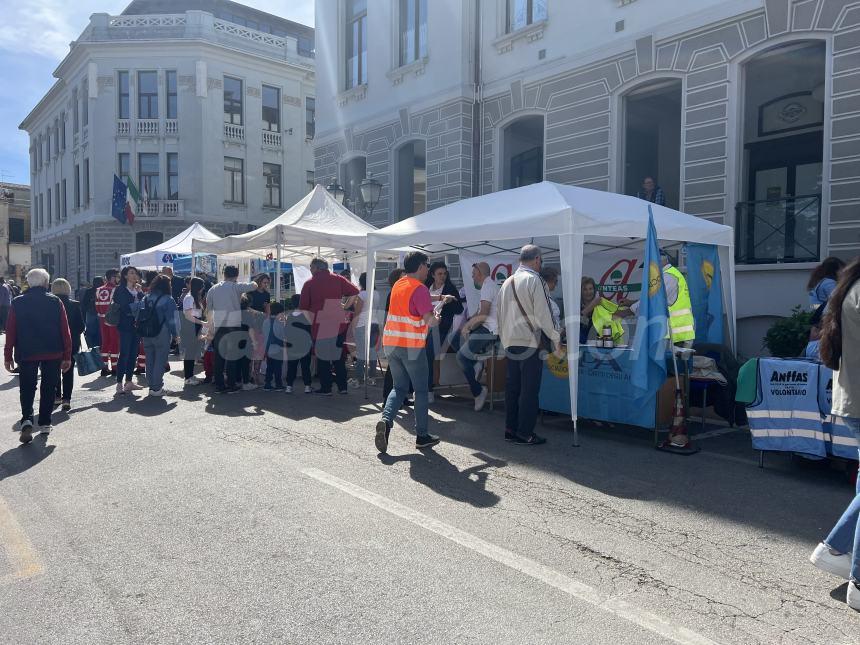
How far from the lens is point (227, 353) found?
33.0 feet

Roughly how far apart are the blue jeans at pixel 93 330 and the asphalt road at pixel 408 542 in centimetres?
613

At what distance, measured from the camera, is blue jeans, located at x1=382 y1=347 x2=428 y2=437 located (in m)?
6.38

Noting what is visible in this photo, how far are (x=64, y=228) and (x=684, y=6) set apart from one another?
125 ft

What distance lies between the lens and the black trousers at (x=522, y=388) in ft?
21.7

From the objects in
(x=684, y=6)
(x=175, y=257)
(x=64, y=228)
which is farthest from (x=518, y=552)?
(x=64, y=228)

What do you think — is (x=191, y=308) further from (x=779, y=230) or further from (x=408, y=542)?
(x=779, y=230)

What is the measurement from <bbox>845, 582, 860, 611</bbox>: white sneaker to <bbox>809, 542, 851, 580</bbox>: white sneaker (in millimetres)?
99

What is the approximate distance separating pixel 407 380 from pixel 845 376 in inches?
154

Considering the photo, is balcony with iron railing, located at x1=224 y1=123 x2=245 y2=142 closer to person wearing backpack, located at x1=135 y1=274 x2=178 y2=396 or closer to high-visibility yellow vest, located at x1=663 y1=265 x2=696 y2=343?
person wearing backpack, located at x1=135 y1=274 x2=178 y2=396

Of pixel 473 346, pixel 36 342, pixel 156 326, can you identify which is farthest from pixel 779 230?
pixel 36 342

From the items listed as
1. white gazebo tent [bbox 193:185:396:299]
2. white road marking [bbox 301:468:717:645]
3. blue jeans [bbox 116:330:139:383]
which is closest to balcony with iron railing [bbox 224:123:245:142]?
white gazebo tent [bbox 193:185:396:299]

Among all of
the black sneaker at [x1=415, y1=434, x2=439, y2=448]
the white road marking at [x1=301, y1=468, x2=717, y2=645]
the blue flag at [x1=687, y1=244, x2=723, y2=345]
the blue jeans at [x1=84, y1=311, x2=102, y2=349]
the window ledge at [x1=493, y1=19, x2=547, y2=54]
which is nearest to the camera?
the white road marking at [x1=301, y1=468, x2=717, y2=645]

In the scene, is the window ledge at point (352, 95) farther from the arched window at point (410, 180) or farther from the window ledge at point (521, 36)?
the window ledge at point (521, 36)

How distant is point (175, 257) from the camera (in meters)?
18.9
